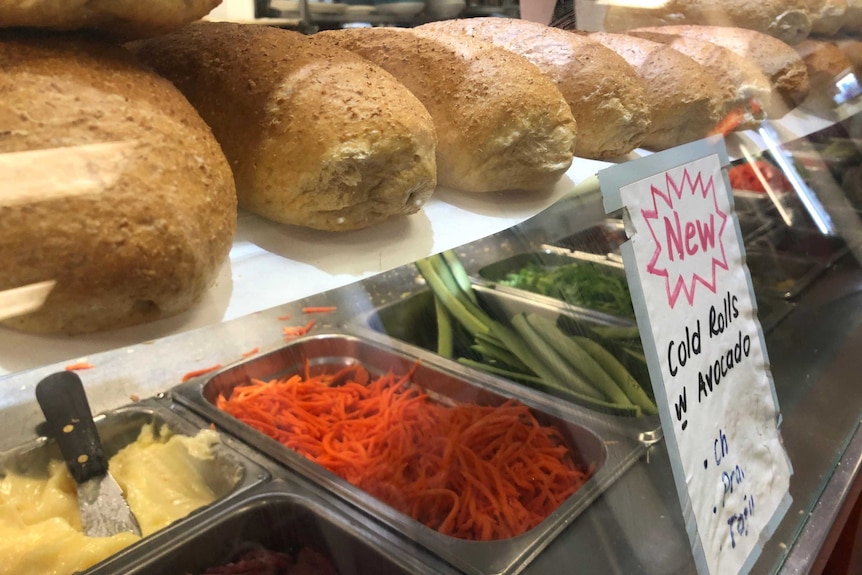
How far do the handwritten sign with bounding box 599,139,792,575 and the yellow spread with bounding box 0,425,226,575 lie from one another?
0.83 metres

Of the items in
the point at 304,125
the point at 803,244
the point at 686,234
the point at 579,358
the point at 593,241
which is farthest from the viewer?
the point at 803,244

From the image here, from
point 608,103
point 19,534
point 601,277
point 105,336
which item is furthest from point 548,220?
point 19,534

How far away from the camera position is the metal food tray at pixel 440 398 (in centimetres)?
104

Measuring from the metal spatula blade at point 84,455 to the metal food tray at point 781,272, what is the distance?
1.67 m

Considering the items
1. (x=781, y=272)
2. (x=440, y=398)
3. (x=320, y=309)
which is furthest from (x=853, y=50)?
(x=320, y=309)

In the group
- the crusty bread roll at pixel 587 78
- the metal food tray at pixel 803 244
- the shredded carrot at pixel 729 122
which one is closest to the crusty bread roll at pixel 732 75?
the shredded carrot at pixel 729 122

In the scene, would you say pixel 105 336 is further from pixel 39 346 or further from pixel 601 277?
pixel 601 277

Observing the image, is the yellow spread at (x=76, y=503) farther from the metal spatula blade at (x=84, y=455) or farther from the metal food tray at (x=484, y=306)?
the metal food tray at (x=484, y=306)

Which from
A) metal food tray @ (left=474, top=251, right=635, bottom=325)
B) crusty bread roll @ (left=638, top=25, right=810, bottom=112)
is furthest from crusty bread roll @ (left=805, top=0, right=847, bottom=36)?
metal food tray @ (left=474, top=251, right=635, bottom=325)

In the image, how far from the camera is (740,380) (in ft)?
3.04

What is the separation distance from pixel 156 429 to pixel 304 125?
0.90 meters

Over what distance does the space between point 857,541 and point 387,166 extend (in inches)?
57.9

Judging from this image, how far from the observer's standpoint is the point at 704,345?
845 mm

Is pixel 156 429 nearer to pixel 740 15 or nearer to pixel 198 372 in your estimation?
pixel 198 372
